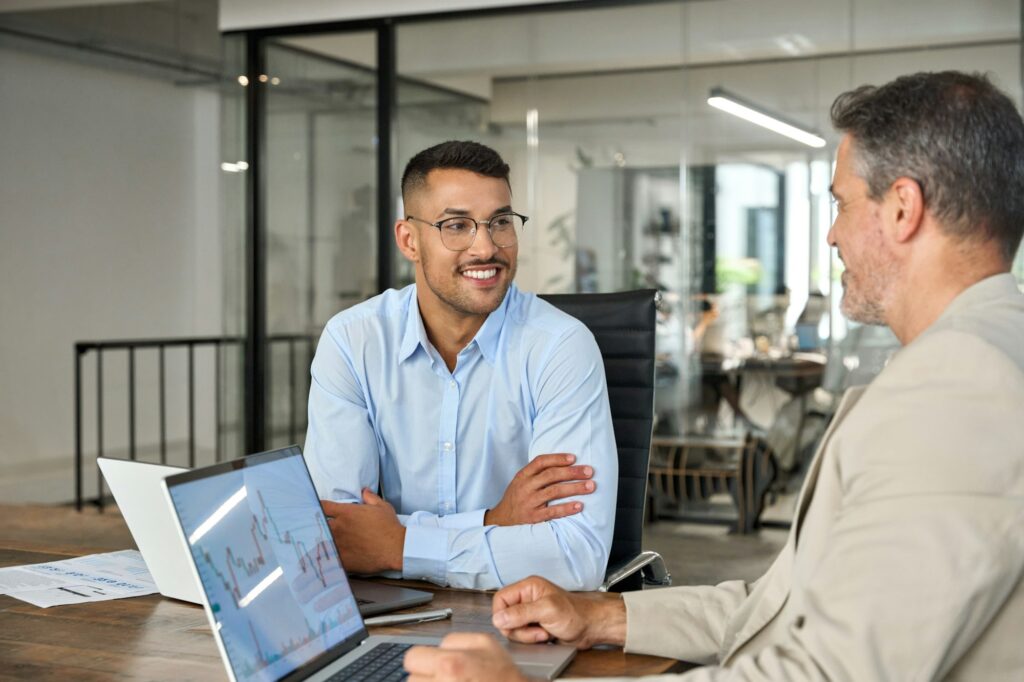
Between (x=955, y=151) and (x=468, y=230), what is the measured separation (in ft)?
3.63

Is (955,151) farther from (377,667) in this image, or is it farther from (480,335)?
(480,335)

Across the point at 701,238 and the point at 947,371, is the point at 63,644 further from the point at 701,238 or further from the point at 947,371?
the point at 701,238

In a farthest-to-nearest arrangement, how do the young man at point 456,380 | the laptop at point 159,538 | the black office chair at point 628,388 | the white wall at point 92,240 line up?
the white wall at point 92,240
the black office chair at point 628,388
the young man at point 456,380
the laptop at point 159,538

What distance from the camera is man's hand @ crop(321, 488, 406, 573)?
1747 millimetres

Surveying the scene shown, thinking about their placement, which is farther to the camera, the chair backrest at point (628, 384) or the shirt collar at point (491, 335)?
the chair backrest at point (628, 384)

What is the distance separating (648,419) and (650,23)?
10.9ft

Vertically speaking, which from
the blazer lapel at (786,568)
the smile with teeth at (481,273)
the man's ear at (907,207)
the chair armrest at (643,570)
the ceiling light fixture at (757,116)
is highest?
the ceiling light fixture at (757,116)

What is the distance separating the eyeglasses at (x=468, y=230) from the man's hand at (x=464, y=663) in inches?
42.9

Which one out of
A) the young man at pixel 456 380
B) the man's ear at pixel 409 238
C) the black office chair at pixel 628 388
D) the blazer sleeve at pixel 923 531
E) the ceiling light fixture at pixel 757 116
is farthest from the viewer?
the ceiling light fixture at pixel 757 116

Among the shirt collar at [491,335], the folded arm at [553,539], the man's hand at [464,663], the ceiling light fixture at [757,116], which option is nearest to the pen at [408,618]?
the folded arm at [553,539]

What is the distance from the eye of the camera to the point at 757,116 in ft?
17.1

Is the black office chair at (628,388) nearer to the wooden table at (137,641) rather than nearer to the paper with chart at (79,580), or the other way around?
the wooden table at (137,641)

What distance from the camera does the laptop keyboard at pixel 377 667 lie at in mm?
1205

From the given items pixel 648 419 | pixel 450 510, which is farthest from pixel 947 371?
pixel 648 419
